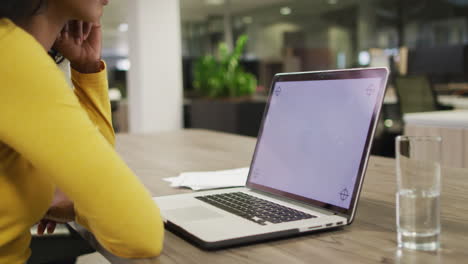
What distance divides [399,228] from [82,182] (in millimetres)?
401

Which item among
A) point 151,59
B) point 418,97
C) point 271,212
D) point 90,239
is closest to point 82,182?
point 90,239

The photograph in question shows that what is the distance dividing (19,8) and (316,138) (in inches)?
19.7

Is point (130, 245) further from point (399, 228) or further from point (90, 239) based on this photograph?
point (399, 228)

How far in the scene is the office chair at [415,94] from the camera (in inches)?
162

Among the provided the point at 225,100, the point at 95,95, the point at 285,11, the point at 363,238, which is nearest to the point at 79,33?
the point at 95,95

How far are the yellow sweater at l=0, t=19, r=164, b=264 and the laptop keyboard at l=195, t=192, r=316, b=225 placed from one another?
175 mm

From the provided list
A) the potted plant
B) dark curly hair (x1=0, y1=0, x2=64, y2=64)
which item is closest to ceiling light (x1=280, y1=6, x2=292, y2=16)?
the potted plant

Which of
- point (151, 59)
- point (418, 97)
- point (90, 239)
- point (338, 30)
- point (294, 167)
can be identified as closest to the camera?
point (90, 239)

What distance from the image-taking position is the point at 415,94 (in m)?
4.20

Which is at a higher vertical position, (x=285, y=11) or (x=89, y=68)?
(x=285, y=11)

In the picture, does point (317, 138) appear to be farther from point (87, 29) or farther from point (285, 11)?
point (285, 11)

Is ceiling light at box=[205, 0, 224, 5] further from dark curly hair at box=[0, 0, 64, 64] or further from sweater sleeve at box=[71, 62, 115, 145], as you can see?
dark curly hair at box=[0, 0, 64, 64]

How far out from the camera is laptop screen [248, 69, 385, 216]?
79cm

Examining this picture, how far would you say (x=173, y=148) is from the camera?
175 cm
